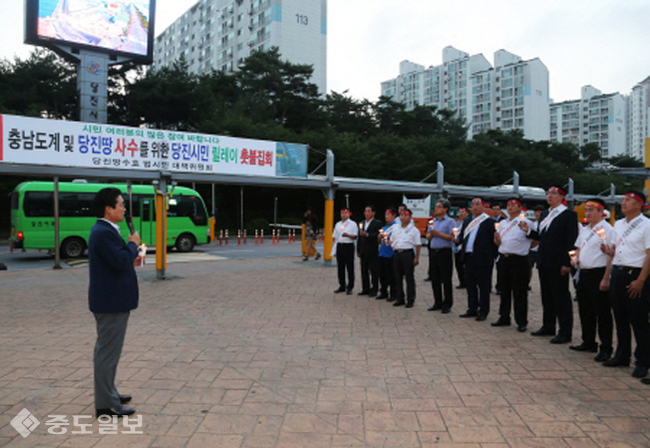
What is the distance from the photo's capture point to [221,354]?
5.70m

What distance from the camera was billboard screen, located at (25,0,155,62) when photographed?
24656 millimetres

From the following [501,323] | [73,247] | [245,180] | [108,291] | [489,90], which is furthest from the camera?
[489,90]

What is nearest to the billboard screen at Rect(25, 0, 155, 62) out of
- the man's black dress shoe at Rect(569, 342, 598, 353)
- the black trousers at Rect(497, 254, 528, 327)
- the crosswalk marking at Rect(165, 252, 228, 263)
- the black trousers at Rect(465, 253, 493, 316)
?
the crosswalk marking at Rect(165, 252, 228, 263)

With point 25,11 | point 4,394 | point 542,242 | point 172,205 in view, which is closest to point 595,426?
point 542,242

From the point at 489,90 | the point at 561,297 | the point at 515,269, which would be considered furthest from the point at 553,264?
the point at 489,90

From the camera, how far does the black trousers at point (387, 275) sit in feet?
30.6

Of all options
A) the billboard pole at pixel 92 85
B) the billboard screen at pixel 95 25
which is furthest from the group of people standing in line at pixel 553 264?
the billboard pole at pixel 92 85

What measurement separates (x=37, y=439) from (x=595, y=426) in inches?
162

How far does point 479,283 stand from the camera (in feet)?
24.9

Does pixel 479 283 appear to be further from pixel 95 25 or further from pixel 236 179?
pixel 95 25

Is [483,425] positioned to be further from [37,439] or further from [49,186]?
[49,186]

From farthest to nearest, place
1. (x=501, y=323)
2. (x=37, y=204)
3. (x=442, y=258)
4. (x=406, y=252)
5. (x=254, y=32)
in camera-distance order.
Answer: (x=254, y=32) < (x=37, y=204) < (x=406, y=252) < (x=442, y=258) < (x=501, y=323)

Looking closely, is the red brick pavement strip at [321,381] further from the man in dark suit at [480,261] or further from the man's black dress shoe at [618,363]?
the man in dark suit at [480,261]

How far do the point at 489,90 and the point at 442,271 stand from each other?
94313 millimetres
